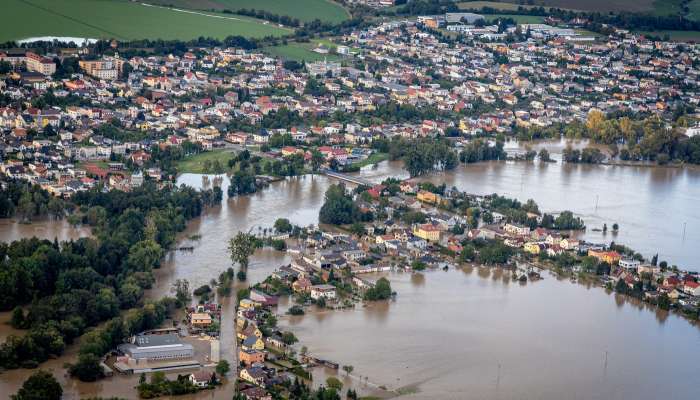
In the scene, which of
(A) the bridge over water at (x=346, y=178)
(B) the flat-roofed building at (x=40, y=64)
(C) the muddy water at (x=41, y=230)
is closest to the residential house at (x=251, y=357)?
(C) the muddy water at (x=41, y=230)

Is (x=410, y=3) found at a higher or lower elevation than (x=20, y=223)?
higher

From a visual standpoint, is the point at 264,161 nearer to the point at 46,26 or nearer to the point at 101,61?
the point at 101,61

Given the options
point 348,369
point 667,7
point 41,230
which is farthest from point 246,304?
point 667,7

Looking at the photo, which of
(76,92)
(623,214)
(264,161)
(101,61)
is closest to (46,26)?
(101,61)

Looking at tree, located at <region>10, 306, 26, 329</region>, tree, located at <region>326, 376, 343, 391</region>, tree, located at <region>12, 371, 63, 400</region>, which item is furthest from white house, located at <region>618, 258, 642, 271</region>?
tree, located at <region>12, 371, 63, 400</region>

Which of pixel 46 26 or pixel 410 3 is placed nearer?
pixel 46 26

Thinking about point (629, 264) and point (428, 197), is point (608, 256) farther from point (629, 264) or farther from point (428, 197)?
point (428, 197)

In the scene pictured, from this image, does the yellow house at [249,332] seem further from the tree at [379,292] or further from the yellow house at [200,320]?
the tree at [379,292]
